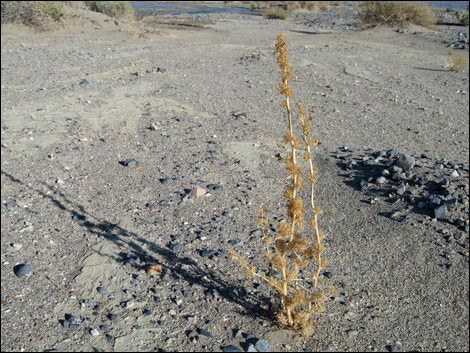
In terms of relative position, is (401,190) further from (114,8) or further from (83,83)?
(114,8)

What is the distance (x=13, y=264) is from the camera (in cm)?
387

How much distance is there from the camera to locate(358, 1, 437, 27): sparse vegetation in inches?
742

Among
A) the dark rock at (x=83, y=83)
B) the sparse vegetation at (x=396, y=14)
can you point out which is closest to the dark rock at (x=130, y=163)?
the dark rock at (x=83, y=83)

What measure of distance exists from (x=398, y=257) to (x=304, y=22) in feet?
72.0

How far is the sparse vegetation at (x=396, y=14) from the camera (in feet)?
61.8

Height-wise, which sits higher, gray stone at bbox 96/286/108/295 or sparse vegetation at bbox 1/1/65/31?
sparse vegetation at bbox 1/1/65/31

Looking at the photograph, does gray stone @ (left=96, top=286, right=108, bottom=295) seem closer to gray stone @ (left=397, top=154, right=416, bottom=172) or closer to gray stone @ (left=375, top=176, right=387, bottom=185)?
gray stone @ (left=375, top=176, right=387, bottom=185)

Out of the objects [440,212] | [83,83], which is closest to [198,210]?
[440,212]

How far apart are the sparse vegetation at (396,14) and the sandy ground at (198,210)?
9445 mm

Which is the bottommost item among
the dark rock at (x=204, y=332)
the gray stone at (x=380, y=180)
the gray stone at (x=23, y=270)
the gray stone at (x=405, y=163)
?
the gray stone at (x=23, y=270)

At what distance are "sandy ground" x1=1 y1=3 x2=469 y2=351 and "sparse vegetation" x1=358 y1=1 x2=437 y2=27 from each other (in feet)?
31.0

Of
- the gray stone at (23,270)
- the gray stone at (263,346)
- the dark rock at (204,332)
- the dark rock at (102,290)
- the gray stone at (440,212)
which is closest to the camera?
the gray stone at (263,346)

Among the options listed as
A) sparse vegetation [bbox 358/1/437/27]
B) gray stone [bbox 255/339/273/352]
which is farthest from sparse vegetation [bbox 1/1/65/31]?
gray stone [bbox 255/339/273/352]

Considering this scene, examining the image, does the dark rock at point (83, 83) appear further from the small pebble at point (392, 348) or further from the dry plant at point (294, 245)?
the small pebble at point (392, 348)
